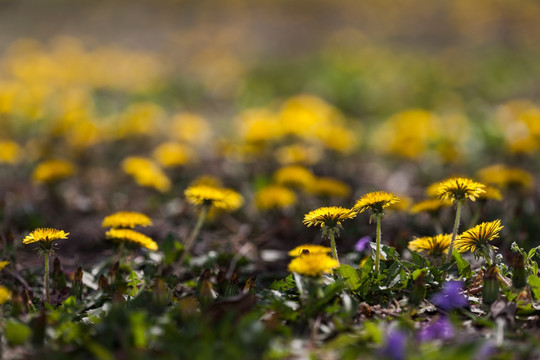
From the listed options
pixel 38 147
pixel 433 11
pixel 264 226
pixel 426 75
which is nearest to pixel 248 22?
pixel 433 11

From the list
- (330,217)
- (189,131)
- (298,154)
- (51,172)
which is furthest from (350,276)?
(189,131)

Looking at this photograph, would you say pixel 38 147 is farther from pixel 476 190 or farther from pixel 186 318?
pixel 476 190

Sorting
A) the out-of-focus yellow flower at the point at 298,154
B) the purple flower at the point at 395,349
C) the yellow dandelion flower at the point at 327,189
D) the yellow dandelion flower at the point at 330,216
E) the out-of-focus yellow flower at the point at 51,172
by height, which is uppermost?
the out-of-focus yellow flower at the point at 298,154

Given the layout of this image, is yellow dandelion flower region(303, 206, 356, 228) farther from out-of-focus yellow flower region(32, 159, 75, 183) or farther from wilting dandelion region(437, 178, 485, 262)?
out-of-focus yellow flower region(32, 159, 75, 183)

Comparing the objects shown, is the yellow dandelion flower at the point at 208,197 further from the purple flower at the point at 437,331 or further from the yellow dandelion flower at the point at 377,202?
the purple flower at the point at 437,331

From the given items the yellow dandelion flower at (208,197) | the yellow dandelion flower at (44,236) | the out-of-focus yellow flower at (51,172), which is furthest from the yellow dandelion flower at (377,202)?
the out-of-focus yellow flower at (51,172)

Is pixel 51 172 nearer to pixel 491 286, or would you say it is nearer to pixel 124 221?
pixel 124 221
